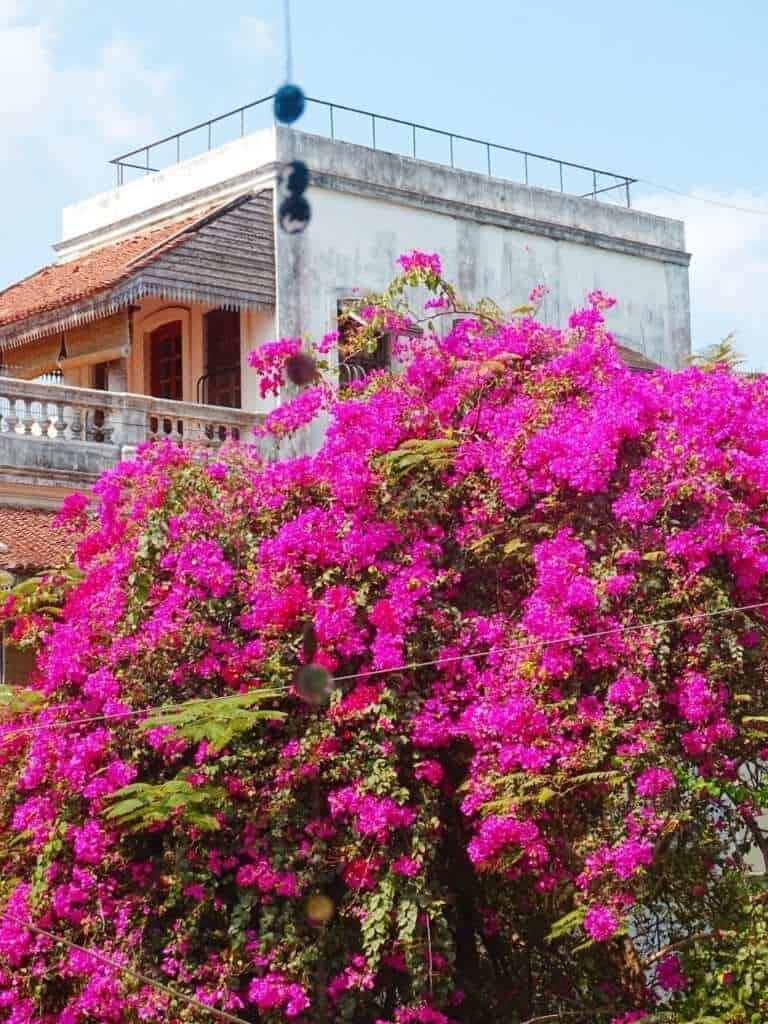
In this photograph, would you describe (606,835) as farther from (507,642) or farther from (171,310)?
(171,310)

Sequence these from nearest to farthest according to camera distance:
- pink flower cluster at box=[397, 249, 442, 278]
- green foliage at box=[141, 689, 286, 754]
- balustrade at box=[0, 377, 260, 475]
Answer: green foliage at box=[141, 689, 286, 754]
pink flower cluster at box=[397, 249, 442, 278]
balustrade at box=[0, 377, 260, 475]

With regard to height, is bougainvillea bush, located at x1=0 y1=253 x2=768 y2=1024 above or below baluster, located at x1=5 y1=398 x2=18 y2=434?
below

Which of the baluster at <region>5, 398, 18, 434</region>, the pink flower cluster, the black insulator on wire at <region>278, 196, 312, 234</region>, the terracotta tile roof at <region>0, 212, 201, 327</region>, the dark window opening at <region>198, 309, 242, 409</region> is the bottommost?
the black insulator on wire at <region>278, 196, 312, 234</region>

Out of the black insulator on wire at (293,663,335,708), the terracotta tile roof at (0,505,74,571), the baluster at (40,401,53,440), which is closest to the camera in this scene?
the black insulator on wire at (293,663,335,708)

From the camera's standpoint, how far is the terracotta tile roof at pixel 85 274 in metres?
18.1

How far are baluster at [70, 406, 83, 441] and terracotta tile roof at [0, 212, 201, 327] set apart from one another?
124 centimetres

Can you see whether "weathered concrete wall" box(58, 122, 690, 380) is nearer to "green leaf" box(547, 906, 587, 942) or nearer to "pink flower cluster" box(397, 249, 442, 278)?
"pink flower cluster" box(397, 249, 442, 278)

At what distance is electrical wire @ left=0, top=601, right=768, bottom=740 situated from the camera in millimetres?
10477

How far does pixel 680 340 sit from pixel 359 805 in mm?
12540

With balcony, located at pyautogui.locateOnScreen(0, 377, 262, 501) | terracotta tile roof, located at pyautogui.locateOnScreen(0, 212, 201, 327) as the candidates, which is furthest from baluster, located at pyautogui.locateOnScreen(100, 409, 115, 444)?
terracotta tile roof, located at pyautogui.locateOnScreen(0, 212, 201, 327)

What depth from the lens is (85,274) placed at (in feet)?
63.1

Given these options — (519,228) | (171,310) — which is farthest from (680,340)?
(171,310)

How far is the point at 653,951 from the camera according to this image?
37.2 ft

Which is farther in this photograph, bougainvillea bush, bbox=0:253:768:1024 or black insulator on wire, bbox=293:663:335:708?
bougainvillea bush, bbox=0:253:768:1024
